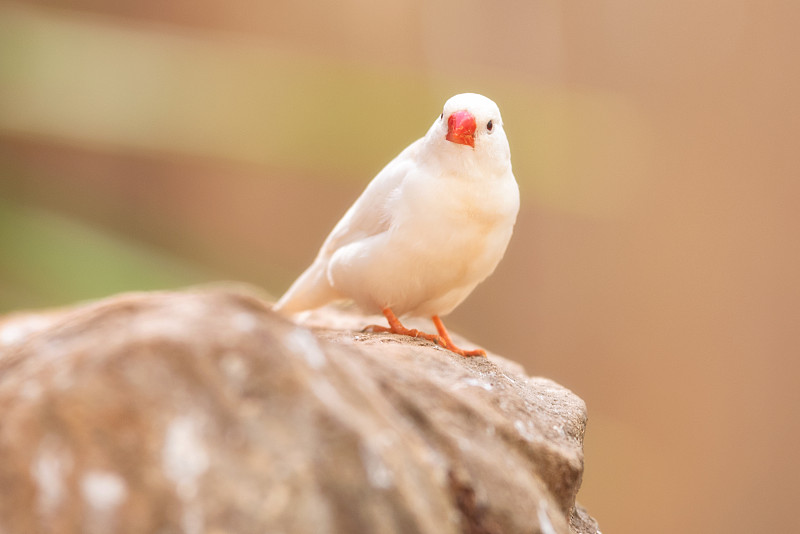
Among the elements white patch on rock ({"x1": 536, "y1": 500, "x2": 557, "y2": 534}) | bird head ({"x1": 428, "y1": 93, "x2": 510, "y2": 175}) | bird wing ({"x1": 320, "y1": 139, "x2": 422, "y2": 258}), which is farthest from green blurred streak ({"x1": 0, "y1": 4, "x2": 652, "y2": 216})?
white patch on rock ({"x1": 536, "y1": 500, "x2": 557, "y2": 534})

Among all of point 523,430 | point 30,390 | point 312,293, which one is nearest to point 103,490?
point 30,390

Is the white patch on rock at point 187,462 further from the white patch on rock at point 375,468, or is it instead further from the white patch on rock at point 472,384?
the white patch on rock at point 472,384

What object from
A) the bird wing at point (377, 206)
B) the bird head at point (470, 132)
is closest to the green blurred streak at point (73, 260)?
the bird wing at point (377, 206)

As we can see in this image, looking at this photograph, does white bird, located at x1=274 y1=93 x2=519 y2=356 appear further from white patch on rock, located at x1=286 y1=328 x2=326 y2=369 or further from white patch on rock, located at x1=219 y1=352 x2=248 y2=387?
white patch on rock, located at x1=219 y1=352 x2=248 y2=387

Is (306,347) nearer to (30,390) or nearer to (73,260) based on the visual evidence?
(30,390)

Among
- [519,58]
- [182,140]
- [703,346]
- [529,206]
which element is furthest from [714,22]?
[182,140]
